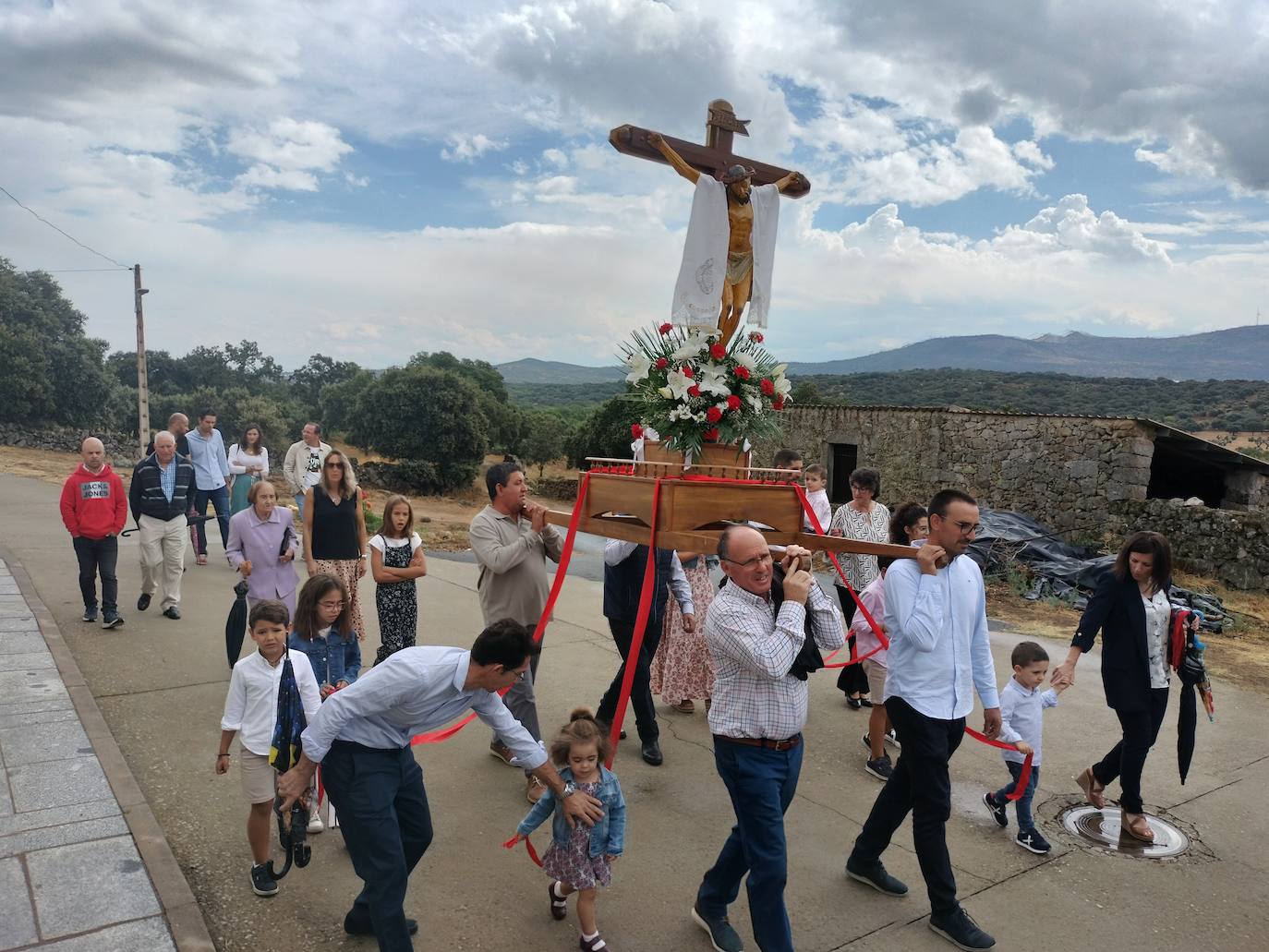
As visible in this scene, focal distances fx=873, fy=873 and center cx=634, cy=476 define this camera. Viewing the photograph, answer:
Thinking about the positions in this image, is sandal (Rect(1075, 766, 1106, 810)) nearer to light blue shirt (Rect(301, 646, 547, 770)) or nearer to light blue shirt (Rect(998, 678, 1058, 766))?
light blue shirt (Rect(998, 678, 1058, 766))

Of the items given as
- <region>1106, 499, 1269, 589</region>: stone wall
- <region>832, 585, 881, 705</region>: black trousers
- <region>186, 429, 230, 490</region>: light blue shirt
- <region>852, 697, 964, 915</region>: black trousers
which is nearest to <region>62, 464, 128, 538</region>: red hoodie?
<region>186, 429, 230, 490</region>: light blue shirt

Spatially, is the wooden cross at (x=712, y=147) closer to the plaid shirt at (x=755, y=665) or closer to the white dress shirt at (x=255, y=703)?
the plaid shirt at (x=755, y=665)

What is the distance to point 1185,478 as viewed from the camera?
63.4ft

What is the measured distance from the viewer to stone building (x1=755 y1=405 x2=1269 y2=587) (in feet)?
47.5

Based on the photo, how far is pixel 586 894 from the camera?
374 cm

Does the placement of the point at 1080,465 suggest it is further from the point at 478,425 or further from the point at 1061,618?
the point at 478,425

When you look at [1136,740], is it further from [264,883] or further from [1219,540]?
[1219,540]

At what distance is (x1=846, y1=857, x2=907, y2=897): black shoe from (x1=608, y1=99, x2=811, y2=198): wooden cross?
12.1 feet

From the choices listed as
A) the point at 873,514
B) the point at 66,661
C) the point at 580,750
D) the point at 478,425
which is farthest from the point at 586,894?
the point at 478,425

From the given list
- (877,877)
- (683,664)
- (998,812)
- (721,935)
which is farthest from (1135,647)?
(683,664)

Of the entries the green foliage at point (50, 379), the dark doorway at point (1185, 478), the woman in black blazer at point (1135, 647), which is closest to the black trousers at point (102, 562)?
the woman in black blazer at point (1135, 647)

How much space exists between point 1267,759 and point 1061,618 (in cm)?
524

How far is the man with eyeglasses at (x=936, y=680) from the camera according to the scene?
12.9 ft

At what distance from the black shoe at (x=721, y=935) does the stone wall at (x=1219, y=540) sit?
13.4 m
